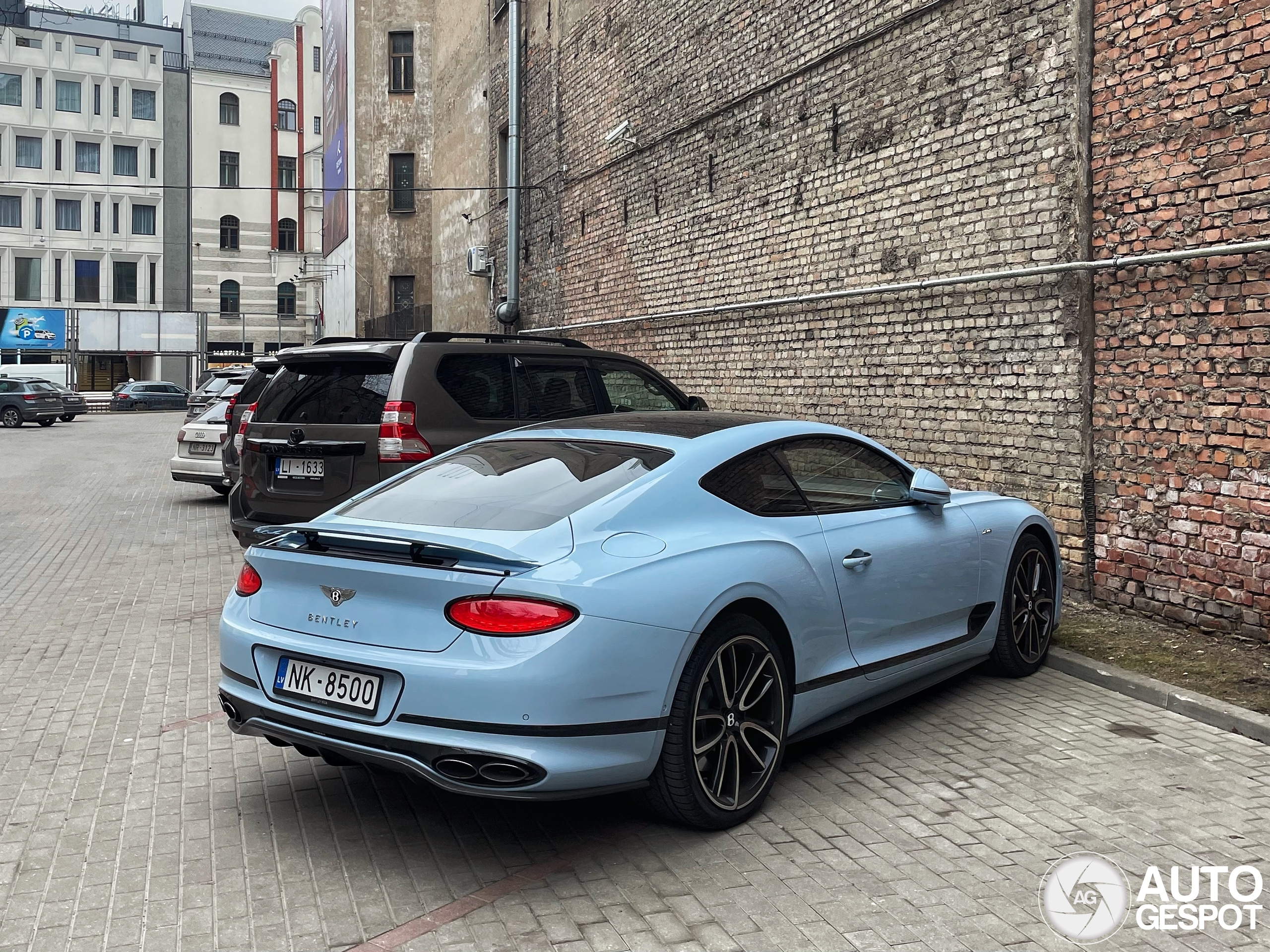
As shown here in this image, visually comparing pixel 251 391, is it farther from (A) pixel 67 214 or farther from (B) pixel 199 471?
(A) pixel 67 214

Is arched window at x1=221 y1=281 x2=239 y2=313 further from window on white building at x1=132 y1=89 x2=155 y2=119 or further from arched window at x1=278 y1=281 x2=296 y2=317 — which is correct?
window on white building at x1=132 y1=89 x2=155 y2=119

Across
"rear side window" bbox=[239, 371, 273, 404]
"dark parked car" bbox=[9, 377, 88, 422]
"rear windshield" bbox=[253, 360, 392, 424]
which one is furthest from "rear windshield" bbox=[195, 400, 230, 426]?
"dark parked car" bbox=[9, 377, 88, 422]

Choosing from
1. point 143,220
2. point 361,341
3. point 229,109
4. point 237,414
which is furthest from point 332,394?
point 229,109

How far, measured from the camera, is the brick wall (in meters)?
8.50

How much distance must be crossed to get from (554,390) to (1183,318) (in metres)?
4.18

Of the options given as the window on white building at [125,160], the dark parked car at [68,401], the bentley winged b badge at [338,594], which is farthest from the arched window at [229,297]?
the bentley winged b badge at [338,594]

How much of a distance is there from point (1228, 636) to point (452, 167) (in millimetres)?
24693

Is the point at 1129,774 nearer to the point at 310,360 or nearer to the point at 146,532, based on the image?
the point at 310,360

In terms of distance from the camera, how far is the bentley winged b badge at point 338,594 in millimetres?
4008

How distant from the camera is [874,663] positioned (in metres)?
5.00

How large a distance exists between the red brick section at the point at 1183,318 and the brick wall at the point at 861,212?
0.32 meters

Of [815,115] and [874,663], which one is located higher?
[815,115]

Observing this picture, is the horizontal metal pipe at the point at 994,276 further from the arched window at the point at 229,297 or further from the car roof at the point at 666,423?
the arched window at the point at 229,297

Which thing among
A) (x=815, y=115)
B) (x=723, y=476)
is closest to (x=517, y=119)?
(x=815, y=115)
